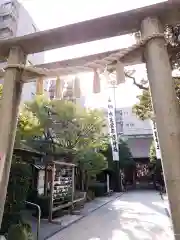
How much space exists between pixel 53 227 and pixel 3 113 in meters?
6.27

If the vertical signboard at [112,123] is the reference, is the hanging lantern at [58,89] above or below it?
below

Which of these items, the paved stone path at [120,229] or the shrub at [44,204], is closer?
the paved stone path at [120,229]

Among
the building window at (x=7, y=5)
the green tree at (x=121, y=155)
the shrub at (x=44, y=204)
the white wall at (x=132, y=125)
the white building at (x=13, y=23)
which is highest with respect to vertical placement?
the building window at (x=7, y=5)

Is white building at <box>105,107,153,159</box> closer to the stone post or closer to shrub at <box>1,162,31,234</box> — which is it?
shrub at <box>1,162,31,234</box>

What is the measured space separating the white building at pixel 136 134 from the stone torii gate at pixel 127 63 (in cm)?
2616

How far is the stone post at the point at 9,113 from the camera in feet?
7.97

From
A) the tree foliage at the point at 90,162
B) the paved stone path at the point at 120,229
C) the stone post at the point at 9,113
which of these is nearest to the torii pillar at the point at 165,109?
the stone post at the point at 9,113

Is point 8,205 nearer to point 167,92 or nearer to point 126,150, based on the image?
point 167,92

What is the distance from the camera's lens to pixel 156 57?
226 centimetres

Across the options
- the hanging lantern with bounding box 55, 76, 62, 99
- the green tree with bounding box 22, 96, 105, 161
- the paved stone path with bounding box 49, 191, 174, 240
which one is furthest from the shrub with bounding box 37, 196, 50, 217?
the hanging lantern with bounding box 55, 76, 62, 99

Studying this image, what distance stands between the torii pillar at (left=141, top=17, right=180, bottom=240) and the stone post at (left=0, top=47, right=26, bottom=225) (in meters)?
1.52

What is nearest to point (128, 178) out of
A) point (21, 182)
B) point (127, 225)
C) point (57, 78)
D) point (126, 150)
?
point (126, 150)

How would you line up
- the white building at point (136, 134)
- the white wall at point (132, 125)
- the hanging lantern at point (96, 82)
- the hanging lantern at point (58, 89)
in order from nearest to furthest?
1. the hanging lantern at point (96, 82)
2. the hanging lantern at point (58, 89)
3. the white building at point (136, 134)
4. the white wall at point (132, 125)

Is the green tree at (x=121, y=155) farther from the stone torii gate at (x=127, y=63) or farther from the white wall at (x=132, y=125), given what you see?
the stone torii gate at (x=127, y=63)
